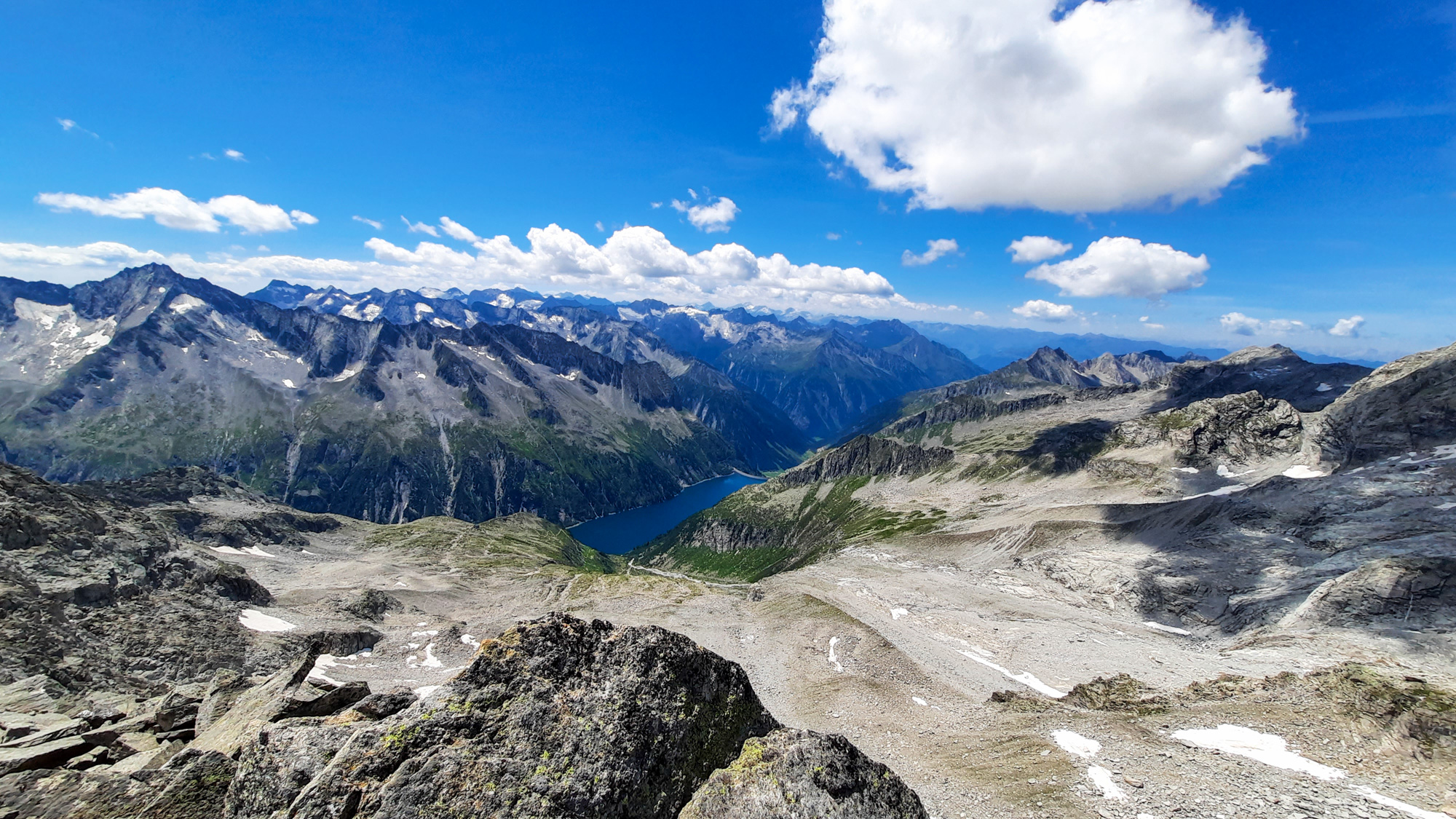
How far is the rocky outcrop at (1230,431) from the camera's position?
142875 millimetres

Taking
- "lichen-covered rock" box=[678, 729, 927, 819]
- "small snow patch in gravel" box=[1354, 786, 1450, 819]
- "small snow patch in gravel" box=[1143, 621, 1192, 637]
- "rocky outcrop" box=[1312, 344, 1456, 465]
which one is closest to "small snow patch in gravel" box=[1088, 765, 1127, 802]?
"small snow patch in gravel" box=[1354, 786, 1450, 819]

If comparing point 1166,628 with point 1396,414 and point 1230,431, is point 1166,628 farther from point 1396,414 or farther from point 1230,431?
point 1230,431

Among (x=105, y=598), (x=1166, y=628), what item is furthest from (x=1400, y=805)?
(x=105, y=598)

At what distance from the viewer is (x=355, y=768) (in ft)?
36.1

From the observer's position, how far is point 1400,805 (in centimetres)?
1981

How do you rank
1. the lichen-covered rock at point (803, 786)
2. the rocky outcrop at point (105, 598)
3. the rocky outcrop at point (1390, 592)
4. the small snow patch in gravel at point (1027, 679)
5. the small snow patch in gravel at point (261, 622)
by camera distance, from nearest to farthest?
the lichen-covered rock at point (803, 786) → the rocky outcrop at point (105, 598) → the small snow patch in gravel at point (1027, 679) → the rocky outcrop at point (1390, 592) → the small snow patch in gravel at point (261, 622)

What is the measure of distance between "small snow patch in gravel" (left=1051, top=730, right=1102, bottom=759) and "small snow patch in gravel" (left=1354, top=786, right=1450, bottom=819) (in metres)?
8.62

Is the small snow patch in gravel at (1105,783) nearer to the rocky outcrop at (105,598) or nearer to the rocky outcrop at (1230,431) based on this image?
the rocky outcrop at (105,598)

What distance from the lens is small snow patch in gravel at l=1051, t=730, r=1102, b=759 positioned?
26.2 meters

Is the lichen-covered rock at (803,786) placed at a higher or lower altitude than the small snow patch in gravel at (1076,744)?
higher

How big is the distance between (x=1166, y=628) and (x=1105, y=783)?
203 ft

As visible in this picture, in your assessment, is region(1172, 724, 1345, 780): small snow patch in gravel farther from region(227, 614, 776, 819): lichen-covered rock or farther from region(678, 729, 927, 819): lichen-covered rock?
region(227, 614, 776, 819): lichen-covered rock

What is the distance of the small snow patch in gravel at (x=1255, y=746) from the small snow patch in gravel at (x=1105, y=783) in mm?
5532

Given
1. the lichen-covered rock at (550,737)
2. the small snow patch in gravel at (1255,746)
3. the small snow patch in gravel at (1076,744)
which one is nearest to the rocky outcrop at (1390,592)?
the small snow patch in gravel at (1255,746)
